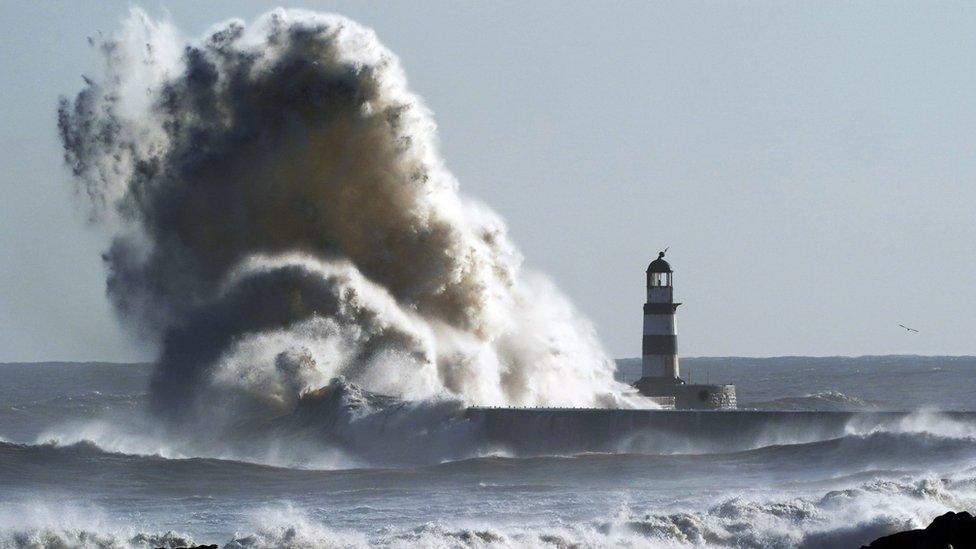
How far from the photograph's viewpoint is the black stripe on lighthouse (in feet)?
104

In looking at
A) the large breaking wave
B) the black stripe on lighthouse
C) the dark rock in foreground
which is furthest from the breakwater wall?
the dark rock in foreground

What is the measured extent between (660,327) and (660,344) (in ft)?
1.19

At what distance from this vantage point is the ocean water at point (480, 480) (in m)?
19.0

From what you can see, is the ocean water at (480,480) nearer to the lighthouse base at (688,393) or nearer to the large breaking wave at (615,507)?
the large breaking wave at (615,507)

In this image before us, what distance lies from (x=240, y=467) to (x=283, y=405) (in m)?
3.33

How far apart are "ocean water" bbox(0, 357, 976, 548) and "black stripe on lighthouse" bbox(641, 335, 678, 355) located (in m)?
4.27

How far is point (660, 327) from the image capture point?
31641 millimetres

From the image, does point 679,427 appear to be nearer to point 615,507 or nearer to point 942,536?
point 615,507

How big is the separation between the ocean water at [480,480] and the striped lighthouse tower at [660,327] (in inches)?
167

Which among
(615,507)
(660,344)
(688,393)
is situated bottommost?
(615,507)

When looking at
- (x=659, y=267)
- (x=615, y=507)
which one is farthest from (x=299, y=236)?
(x=615, y=507)

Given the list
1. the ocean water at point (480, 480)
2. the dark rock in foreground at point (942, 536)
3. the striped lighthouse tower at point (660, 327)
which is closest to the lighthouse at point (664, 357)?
the striped lighthouse tower at point (660, 327)

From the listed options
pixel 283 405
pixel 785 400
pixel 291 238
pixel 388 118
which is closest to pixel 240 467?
pixel 283 405

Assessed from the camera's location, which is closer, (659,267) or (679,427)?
(679,427)
